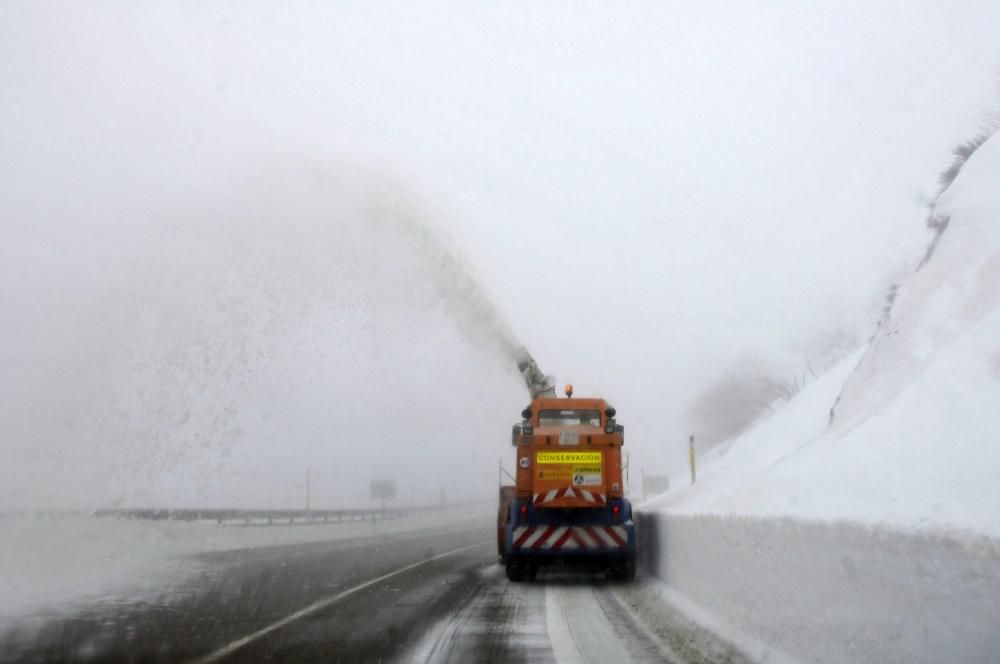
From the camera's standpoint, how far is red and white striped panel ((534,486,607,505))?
15.8 meters

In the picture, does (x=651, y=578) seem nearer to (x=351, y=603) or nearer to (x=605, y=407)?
(x=605, y=407)

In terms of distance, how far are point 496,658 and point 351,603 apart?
4566 millimetres

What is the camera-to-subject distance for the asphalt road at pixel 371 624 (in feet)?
27.7

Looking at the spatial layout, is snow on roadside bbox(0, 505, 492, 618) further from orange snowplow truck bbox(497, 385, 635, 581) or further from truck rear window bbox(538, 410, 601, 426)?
truck rear window bbox(538, 410, 601, 426)

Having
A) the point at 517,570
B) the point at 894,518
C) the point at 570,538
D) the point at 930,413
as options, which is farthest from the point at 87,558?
the point at 894,518

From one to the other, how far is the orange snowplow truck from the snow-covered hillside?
4.06m

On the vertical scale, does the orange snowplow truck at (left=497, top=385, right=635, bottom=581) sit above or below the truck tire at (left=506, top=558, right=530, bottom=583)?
above

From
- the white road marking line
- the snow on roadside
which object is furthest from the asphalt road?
the snow on roadside

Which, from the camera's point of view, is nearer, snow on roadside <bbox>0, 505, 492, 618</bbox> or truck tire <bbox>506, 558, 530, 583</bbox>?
snow on roadside <bbox>0, 505, 492, 618</bbox>

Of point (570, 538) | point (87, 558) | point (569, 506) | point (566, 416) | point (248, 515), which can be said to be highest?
point (566, 416)

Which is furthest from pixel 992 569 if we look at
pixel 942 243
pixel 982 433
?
pixel 942 243

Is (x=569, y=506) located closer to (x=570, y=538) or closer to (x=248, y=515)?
(x=570, y=538)

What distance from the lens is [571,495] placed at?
15828 mm

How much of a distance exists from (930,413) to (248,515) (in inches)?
1164
